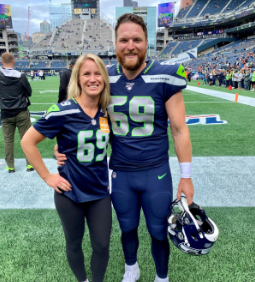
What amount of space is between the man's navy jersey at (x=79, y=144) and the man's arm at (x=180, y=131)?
47cm

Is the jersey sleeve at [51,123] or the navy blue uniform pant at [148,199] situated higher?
the jersey sleeve at [51,123]

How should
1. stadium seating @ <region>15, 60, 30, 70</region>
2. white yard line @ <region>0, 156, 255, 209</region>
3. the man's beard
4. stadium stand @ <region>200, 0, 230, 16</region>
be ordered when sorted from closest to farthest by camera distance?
1. the man's beard
2. white yard line @ <region>0, 156, 255, 209</region>
3. stadium stand @ <region>200, 0, 230, 16</region>
4. stadium seating @ <region>15, 60, 30, 70</region>

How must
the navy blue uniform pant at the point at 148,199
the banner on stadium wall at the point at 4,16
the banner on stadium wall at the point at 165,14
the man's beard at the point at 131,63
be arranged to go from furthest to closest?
the banner on stadium wall at the point at 165,14 < the banner on stadium wall at the point at 4,16 < the navy blue uniform pant at the point at 148,199 < the man's beard at the point at 131,63

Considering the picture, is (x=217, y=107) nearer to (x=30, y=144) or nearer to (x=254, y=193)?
(x=254, y=193)

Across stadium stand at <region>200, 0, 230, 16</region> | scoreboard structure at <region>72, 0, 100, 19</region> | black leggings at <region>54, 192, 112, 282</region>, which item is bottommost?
black leggings at <region>54, 192, 112, 282</region>

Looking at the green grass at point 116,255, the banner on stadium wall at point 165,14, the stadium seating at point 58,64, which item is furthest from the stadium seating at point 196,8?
the green grass at point 116,255

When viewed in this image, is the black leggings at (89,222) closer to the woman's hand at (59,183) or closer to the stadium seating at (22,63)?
the woman's hand at (59,183)

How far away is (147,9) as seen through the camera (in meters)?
102

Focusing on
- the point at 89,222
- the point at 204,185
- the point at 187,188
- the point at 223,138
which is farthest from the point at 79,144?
the point at 223,138

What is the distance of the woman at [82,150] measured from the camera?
1.61 meters

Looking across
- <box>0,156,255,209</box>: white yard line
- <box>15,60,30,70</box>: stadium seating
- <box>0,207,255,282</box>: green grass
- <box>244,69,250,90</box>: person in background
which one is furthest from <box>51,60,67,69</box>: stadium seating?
<box>0,207,255,282</box>: green grass

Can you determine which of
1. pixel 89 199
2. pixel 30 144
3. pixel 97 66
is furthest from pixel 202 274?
pixel 97 66

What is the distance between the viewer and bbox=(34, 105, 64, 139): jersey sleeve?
62.1 inches

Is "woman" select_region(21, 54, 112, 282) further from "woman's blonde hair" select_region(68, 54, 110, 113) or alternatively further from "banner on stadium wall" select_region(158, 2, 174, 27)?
"banner on stadium wall" select_region(158, 2, 174, 27)
